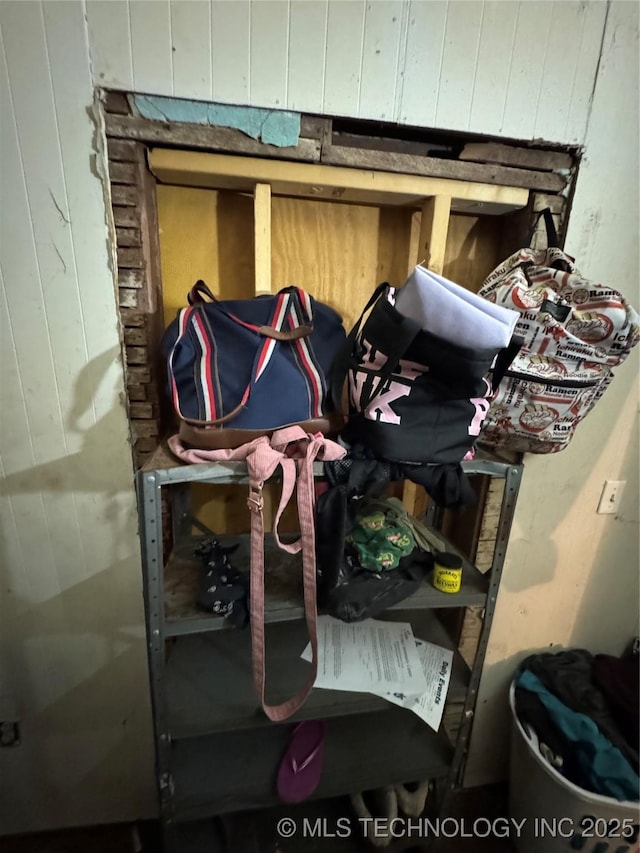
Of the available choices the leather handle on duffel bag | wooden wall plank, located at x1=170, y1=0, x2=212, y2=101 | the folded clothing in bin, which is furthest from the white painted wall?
the leather handle on duffel bag

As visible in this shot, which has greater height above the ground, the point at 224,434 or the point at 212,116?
the point at 212,116

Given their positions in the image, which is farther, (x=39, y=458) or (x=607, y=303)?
(x=39, y=458)

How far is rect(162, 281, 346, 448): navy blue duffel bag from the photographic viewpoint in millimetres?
691

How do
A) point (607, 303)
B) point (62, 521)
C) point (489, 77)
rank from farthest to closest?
point (62, 521), point (489, 77), point (607, 303)

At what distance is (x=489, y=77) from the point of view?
786 mm

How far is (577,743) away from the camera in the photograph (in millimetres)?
970

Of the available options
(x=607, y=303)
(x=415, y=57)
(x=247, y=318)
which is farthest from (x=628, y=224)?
(x=247, y=318)

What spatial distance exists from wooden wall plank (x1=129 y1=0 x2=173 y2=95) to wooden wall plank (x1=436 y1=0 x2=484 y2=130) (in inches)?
20.7

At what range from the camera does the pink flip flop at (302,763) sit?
0.93 m

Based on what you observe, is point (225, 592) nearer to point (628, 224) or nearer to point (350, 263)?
point (350, 263)

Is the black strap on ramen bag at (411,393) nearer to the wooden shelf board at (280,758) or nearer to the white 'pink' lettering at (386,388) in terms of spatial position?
the white 'pink' lettering at (386,388)

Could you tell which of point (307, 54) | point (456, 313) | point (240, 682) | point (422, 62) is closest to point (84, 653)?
point (240, 682)

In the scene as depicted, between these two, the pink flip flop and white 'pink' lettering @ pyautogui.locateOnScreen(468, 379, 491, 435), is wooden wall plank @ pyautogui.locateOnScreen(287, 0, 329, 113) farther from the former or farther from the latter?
the pink flip flop

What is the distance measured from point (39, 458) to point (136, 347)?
13.4 inches
